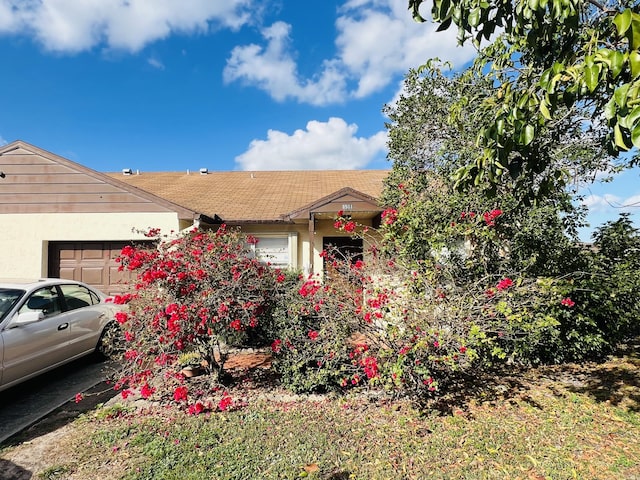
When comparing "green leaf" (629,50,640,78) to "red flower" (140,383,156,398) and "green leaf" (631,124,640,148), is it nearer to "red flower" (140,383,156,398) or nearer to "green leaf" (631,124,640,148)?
"green leaf" (631,124,640,148)

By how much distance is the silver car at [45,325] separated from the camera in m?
4.70

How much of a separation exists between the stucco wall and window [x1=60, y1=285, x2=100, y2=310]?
3064 millimetres

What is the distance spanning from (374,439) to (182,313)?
280 cm

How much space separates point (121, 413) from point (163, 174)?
45.2 ft

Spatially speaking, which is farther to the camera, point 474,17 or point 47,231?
point 47,231

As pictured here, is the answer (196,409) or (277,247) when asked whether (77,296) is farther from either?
(277,247)

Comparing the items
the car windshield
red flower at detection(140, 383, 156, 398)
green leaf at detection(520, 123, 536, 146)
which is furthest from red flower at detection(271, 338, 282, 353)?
green leaf at detection(520, 123, 536, 146)

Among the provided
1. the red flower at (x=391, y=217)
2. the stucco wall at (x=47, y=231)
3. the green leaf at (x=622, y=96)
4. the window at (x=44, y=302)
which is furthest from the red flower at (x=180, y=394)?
the stucco wall at (x=47, y=231)

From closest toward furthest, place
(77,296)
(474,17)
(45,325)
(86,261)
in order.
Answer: (474,17), (45,325), (77,296), (86,261)

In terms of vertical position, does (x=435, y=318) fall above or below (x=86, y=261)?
below

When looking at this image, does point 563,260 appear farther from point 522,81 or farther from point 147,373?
point 147,373

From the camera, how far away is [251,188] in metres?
13.5

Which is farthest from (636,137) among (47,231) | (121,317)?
(47,231)

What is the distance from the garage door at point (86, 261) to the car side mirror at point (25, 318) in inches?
197
